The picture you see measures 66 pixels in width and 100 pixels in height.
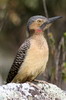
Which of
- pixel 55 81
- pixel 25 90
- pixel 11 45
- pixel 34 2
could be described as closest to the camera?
pixel 25 90

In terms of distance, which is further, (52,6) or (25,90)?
(52,6)

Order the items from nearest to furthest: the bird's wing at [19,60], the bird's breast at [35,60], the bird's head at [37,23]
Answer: the bird's breast at [35,60] → the bird's wing at [19,60] → the bird's head at [37,23]

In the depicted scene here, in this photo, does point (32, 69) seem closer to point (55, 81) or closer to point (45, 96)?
point (45, 96)

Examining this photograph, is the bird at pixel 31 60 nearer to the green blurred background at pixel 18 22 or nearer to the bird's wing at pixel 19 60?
the bird's wing at pixel 19 60

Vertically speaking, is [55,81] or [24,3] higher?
[24,3]

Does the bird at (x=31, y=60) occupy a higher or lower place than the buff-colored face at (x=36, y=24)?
lower

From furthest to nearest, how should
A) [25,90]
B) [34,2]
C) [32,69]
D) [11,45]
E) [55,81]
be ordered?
[11,45], [34,2], [55,81], [32,69], [25,90]

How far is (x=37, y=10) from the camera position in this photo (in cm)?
1611

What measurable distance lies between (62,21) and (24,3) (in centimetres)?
231

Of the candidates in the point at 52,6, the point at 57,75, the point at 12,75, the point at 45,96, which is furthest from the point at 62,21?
the point at 45,96

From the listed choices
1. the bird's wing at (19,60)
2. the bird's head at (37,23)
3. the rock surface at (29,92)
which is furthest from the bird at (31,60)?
the rock surface at (29,92)

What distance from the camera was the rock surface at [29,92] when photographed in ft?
21.8

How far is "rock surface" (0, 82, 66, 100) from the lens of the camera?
262 inches

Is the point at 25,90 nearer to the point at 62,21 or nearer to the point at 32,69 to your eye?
the point at 32,69
